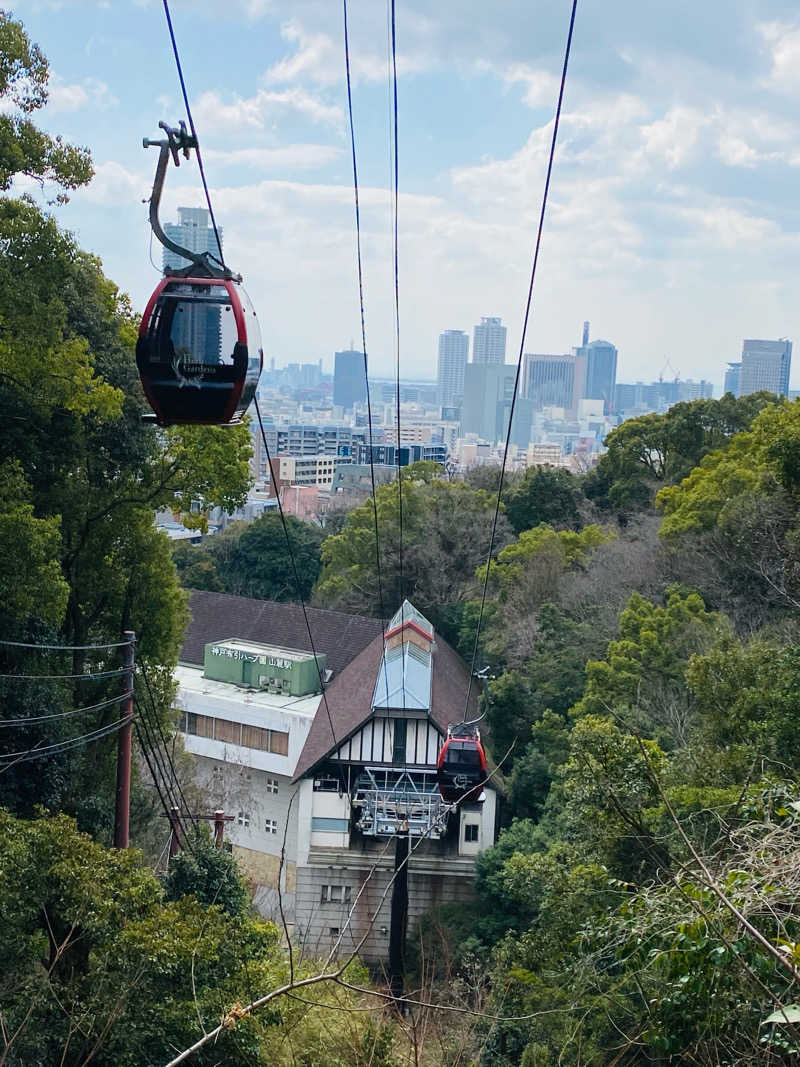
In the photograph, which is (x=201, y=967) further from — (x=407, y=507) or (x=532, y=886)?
(x=407, y=507)

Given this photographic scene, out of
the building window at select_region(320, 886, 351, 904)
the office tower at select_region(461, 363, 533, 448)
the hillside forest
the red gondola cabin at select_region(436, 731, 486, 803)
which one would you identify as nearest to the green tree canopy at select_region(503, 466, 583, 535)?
the hillside forest

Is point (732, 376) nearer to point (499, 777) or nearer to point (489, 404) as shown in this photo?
point (489, 404)

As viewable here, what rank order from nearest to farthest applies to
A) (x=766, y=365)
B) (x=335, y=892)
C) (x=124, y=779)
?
1. (x=124, y=779)
2. (x=335, y=892)
3. (x=766, y=365)

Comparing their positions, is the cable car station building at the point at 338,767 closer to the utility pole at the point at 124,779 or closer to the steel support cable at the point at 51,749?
the steel support cable at the point at 51,749

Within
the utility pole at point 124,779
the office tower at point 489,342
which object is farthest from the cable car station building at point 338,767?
the office tower at point 489,342

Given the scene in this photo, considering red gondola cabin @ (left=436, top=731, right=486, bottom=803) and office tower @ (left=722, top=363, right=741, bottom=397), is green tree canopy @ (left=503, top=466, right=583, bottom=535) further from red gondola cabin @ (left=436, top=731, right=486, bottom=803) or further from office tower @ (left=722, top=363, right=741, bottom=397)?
office tower @ (left=722, top=363, right=741, bottom=397)

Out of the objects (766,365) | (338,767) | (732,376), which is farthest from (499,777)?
(732,376)
